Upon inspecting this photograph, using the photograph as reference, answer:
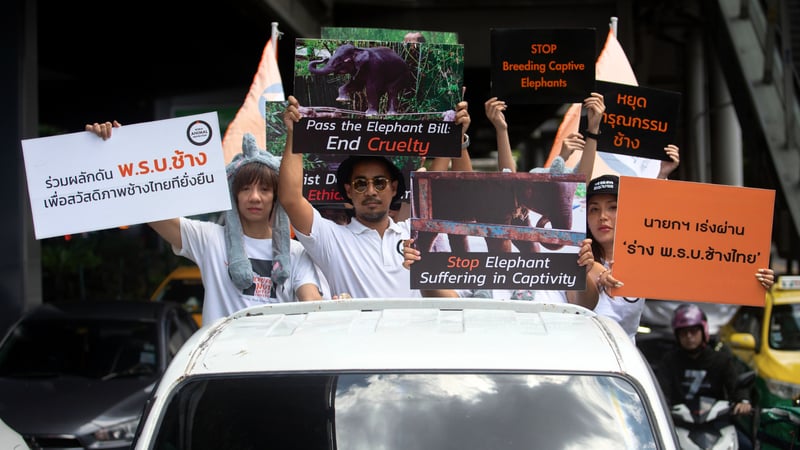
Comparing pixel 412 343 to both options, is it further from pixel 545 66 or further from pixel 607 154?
pixel 607 154

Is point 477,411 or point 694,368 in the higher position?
point 477,411

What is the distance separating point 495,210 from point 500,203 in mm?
38

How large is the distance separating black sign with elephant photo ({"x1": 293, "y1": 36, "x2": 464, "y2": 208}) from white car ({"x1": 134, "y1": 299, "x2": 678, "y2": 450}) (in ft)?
6.39

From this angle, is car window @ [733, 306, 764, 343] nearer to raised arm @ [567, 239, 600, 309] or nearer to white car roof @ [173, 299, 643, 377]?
raised arm @ [567, 239, 600, 309]

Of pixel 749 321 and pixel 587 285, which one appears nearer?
pixel 587 285

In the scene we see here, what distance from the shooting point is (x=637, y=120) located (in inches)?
221

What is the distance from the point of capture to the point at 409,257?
4605mm

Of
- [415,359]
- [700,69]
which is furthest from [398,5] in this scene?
[415,359]

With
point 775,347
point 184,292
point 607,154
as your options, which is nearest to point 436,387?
point 607,154

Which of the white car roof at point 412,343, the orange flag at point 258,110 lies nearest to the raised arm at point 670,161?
the white car roof at point 412,343

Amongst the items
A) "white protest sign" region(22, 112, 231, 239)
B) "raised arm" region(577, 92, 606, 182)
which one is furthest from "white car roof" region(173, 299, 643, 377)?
"raised arm" region(577, 92, 606, 182)

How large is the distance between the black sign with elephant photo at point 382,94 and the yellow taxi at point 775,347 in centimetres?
416

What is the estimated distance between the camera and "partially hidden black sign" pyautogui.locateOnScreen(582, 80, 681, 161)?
18.3 ft

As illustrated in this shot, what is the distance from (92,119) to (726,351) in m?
24.5
